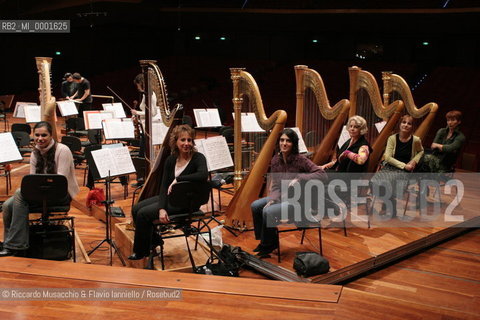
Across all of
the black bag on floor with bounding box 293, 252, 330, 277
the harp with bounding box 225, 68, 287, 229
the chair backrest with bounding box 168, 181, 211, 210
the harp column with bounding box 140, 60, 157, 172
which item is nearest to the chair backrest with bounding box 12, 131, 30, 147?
the harp column with bounding box 140, 60, 157, 172

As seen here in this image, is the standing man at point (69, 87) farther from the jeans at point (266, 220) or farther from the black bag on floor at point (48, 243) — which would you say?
the jeans at point (266, 220)

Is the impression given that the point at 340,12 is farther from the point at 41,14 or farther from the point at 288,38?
the point at 41,14

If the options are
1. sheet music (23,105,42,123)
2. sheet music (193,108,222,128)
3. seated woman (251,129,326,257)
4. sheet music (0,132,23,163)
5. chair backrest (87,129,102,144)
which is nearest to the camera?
seated woman (251,129,326,257)

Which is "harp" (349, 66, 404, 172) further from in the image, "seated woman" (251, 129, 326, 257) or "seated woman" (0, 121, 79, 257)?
"seated woman" (0, 121, 79, 257)

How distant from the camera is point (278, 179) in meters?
4.45

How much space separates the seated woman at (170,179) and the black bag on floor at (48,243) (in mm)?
546

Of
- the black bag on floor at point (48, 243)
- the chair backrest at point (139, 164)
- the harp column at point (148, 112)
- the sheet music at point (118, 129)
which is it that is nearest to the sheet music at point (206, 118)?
the sheet music at point (118, 129)

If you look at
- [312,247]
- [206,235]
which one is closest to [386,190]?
[312,247]

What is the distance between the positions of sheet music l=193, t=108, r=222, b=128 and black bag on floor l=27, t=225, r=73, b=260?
3.68 metres

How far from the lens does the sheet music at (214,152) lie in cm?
511

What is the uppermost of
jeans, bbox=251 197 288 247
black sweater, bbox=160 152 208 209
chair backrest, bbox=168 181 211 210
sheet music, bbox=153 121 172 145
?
sheet music, bbox=153 121 172 145

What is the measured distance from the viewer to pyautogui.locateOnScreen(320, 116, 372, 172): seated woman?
4.75 m

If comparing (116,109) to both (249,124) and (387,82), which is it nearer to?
(249,124)

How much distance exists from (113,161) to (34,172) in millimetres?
716
